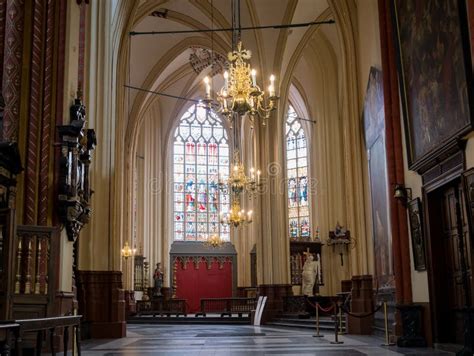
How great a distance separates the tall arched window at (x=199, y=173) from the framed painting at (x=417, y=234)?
66.1 ft

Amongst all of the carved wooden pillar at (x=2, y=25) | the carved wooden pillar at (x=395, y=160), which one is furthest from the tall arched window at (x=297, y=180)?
the carved wooden pillar at (x=2, y=25)

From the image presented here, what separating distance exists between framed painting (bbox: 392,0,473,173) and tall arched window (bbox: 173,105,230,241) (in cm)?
2044

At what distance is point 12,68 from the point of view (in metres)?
8.36

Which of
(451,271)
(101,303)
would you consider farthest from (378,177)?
(101,303)

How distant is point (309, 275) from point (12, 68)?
574 inches

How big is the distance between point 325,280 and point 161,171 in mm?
10176

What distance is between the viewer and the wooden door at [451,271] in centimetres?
895

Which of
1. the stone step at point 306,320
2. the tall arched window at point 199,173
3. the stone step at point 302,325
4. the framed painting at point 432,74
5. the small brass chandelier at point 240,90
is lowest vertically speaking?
the stone step at point 302,325

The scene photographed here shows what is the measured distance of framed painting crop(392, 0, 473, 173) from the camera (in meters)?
7.69

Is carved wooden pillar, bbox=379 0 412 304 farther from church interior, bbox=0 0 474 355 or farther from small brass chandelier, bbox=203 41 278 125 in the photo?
small brass chandelier, bbox=203 41 278 125

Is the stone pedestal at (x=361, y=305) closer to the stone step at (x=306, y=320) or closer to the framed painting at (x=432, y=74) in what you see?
the stone step at (x=306, y=320)

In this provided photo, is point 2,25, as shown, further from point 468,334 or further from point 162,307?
point 162,307

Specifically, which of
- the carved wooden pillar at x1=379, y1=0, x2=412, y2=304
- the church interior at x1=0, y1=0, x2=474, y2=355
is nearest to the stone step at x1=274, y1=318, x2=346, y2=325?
the church interior at x1=0, y1=0, x2=474, y2=355

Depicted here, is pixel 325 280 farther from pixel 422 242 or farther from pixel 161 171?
pixel 422 242
